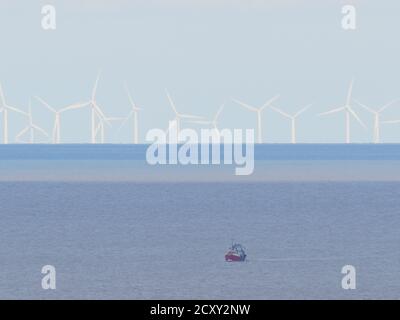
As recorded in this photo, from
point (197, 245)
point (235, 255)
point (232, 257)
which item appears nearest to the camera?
point (235, 255)

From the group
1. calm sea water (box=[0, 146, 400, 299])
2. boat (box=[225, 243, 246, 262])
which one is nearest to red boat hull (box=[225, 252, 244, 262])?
boat (box=[225, 243, 246, 262])

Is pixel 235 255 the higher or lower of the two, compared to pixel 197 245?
lower

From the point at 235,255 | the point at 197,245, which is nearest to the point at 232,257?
the point at 235,255

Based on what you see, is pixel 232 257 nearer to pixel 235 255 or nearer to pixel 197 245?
pixel 235 255

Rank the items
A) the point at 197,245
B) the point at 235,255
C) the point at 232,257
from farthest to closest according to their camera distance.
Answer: the point at 197,245 → the point at 232,257 → the point at 235,255

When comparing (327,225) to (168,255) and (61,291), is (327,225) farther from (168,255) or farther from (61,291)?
(61,291)

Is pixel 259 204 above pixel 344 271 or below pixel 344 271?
Result: above

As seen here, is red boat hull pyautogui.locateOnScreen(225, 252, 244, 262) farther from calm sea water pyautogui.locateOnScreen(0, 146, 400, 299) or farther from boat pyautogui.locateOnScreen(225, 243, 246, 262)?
calm sea water pyautogui.locateOnScreen(0, 146, 400, 299)
